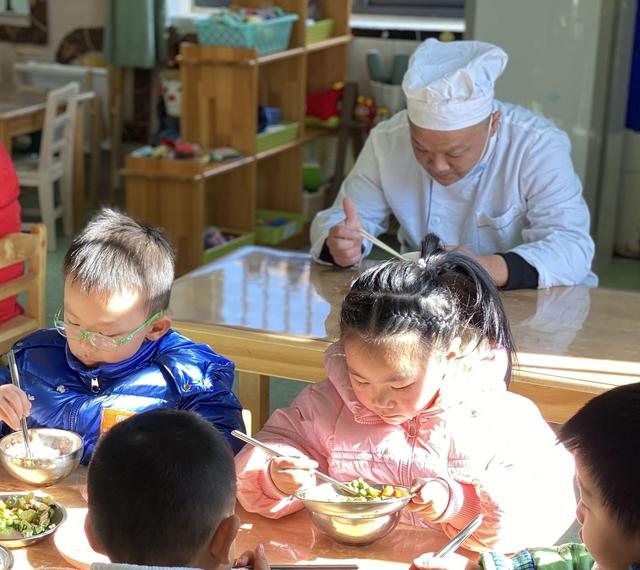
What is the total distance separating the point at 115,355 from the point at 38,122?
394cm

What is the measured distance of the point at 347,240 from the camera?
2.52 meters

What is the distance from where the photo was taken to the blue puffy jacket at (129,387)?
176 cm

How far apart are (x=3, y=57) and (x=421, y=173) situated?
475 cm

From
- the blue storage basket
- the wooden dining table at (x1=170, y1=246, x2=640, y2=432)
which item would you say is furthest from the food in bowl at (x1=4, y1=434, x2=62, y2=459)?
the blue storage basket

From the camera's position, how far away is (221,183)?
537 cm

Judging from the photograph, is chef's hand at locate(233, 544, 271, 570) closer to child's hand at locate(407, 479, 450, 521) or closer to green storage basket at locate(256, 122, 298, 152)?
child's hand at locate(407, 479, 450, 521)

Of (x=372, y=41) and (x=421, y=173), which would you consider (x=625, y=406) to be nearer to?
(x=421, y=173)

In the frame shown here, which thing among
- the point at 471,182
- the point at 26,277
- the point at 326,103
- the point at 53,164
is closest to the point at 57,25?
the point at 53,164

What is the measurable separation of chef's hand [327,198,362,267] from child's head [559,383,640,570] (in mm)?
1329

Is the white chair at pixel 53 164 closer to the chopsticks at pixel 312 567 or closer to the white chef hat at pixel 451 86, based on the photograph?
the white chef hat at pixel 451 86

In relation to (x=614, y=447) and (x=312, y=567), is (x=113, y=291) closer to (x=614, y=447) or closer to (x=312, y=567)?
(x=312, y=567)

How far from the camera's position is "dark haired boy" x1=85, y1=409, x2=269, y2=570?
1102mm

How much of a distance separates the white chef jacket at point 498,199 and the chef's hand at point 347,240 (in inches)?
3.4

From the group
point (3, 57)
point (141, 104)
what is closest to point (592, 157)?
point (141, 104)
